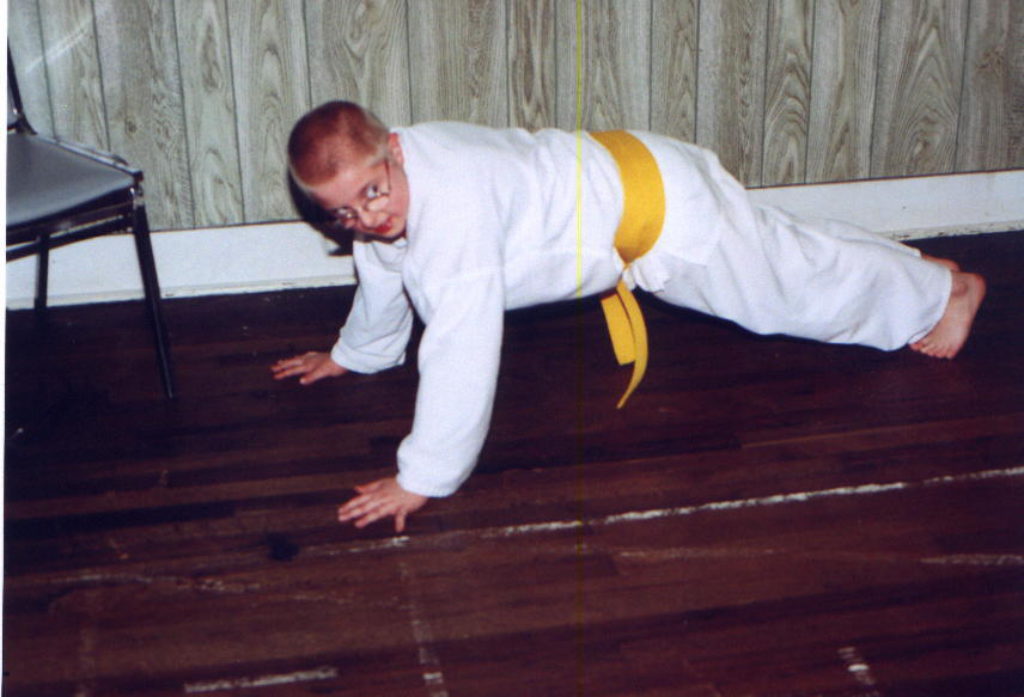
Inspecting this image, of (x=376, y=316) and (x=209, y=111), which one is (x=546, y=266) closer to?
(x=376, y=316)

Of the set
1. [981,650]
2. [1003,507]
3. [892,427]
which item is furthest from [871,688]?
[892,427]

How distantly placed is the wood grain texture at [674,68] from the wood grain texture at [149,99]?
3.15 feet

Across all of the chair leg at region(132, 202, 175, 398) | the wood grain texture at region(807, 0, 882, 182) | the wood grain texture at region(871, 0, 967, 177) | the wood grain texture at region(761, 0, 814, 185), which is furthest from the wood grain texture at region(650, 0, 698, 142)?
the chair leg at region(132, 202, 175, 398)

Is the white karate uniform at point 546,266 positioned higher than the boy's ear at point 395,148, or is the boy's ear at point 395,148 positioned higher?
the boy's ear at point 395,148

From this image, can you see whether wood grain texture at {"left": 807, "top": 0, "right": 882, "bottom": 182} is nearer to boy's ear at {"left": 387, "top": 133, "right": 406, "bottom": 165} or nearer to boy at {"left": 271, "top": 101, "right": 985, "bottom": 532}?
boy at {"left": 271, "top": 101, "right": 985, "bottom": 532}

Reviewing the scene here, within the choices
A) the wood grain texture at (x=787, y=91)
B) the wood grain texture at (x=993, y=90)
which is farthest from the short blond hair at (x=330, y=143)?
the wood grain texture at (x=993, y=90)

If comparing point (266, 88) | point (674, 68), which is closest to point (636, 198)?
point (674, 68)

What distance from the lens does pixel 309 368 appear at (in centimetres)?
196

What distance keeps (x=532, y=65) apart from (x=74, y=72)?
89 cm

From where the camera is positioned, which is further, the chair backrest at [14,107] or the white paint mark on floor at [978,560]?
the chair backrest at [14,107]

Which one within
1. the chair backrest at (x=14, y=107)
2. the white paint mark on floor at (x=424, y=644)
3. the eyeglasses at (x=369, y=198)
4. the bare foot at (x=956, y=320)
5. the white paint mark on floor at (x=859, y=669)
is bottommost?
the white paint mark on floor at (x=424, y=644)

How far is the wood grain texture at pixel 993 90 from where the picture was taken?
2441mm

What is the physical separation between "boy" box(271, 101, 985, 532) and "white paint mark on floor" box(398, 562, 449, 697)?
147 millimetres

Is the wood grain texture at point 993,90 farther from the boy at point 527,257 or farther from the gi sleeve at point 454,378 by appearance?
the gi sleeve at point 454,378
